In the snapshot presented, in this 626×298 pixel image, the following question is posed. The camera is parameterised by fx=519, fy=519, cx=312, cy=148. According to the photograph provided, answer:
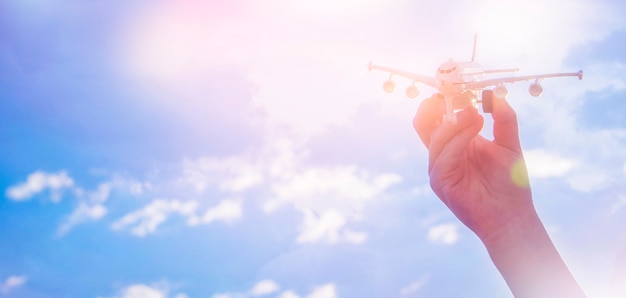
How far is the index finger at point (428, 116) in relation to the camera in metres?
8.45

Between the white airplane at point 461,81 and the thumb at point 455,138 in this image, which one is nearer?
the thumb at point 455,138

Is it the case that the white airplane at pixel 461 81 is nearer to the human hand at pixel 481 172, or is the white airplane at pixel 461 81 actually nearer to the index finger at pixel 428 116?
the index finger at pixel 428 116

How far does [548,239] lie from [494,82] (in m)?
11.8

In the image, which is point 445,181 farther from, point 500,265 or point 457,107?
point 457,107

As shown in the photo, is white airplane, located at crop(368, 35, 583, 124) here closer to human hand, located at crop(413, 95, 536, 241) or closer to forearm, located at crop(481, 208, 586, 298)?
human hand, located at crop(413, 95, 536, 241)

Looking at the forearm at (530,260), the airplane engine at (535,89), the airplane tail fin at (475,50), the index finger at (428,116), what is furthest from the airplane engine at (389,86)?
the forearm at (530,260)

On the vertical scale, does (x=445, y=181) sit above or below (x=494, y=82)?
below

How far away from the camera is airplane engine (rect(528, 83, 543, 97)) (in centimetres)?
2005

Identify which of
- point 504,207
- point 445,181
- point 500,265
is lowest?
point 500,265

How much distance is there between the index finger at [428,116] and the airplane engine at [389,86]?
46.2 feet

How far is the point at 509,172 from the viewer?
7664 mm

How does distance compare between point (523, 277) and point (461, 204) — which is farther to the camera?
point (461, 204)

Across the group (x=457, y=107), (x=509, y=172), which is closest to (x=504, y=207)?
(x=509, y=172)

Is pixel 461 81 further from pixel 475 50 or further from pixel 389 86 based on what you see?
pixel 475 50
